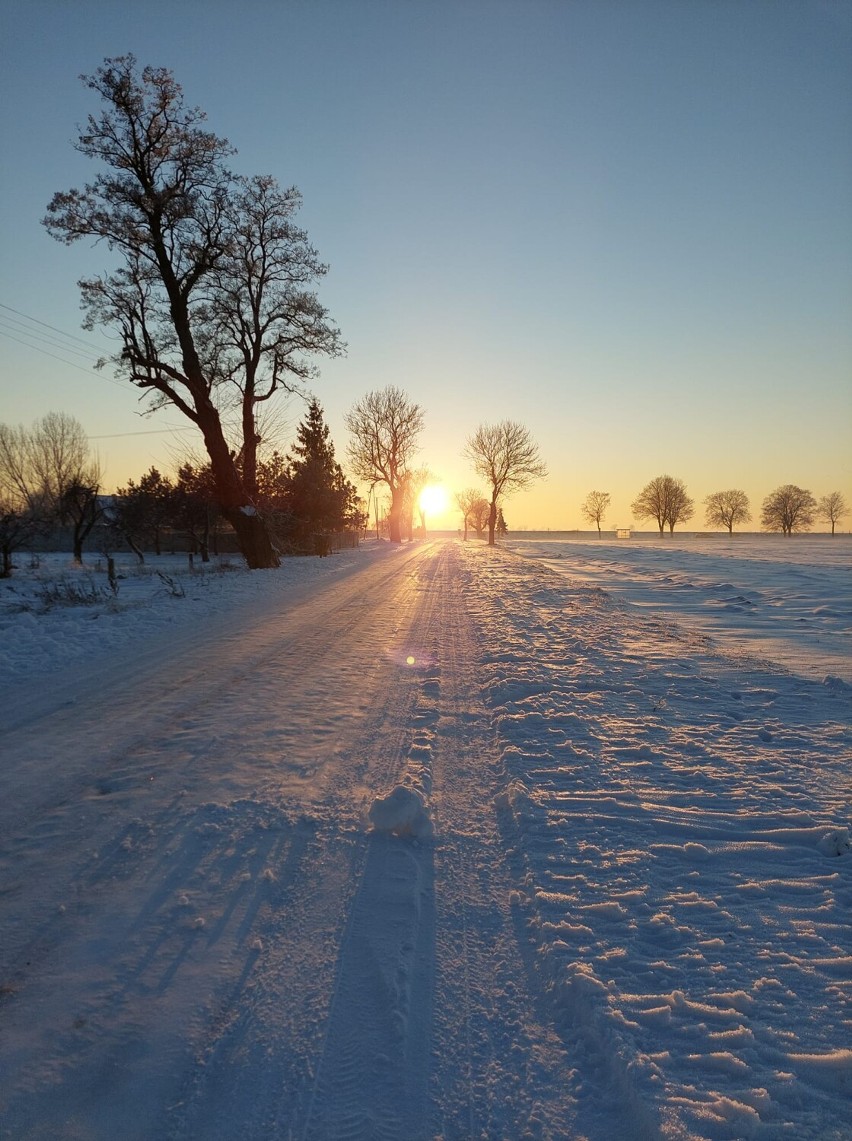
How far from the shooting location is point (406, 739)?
16.5 ft

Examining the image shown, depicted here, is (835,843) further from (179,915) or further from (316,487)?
(316,487)

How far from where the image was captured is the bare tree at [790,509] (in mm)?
90750

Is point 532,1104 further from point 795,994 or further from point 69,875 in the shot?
point 69,875

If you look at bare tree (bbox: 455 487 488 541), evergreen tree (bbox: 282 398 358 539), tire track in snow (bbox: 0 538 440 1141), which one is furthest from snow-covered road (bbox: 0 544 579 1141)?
bare tree (bbox: 455 487 488 541)

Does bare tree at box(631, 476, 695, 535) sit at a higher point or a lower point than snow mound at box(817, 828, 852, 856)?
higher

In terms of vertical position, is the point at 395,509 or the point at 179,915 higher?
the point at 395,509

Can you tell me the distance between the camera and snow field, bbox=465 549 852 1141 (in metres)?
1.95

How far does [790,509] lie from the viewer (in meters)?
91.0

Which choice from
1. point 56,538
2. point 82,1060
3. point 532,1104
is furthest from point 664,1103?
point 56,538

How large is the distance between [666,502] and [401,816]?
91.8m

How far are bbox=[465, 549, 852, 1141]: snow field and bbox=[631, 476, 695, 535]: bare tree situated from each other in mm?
87251

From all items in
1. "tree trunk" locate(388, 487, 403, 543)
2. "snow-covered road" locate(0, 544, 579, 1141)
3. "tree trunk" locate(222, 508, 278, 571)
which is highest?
"tree trunk" locate(388, 487, 403, 543)

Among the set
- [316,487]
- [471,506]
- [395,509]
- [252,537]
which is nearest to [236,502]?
[252,537]

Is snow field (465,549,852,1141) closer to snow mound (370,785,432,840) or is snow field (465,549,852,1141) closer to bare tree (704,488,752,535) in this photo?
snow mound (370,785,432,840)
